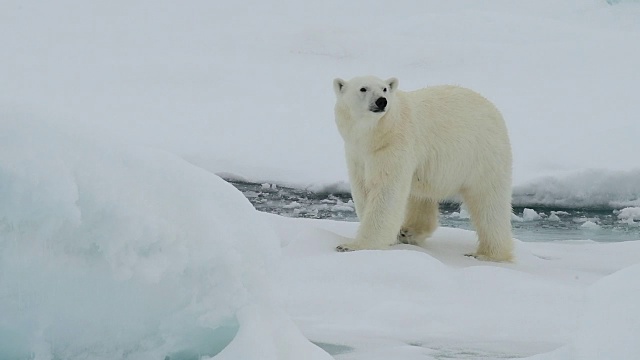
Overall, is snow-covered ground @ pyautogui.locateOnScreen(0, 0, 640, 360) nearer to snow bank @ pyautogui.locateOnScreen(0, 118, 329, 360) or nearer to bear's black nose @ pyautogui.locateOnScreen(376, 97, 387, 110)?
snow bank @ pyautogui.locateOnScreen(0, 118, 329, 360)

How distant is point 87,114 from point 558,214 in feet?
16.7

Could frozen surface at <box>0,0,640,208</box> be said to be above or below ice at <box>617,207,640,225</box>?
above

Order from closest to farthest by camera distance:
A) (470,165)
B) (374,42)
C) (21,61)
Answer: (470,165)
(21,61)
(374,42)

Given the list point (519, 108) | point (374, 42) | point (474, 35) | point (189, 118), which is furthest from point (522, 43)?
point (189, 118)

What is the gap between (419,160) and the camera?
543 cm

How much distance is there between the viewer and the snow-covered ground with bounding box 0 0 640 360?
2.17 metres

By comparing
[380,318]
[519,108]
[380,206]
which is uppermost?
[519,108]

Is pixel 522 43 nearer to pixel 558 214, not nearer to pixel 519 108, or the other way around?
pixel 519 108

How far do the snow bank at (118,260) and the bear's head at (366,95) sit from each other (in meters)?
2.85

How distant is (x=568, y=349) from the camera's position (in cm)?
225

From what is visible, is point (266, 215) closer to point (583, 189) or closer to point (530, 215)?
point (530, 215)

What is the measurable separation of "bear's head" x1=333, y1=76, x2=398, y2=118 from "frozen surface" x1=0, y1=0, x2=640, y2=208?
3056 millimetres

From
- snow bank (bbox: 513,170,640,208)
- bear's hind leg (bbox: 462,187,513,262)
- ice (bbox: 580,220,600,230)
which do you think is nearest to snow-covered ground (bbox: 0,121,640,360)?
bear's hind leg (bbox: 462,187,513,262)

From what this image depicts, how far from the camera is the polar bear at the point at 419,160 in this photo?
5195 millimetres
